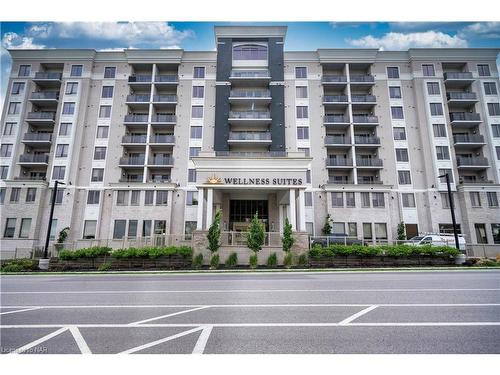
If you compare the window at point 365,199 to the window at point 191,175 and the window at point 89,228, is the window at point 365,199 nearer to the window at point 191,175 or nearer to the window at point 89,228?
the window at point 191,175

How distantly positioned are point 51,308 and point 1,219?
3171 cm

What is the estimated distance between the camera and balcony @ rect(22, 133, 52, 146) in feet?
107

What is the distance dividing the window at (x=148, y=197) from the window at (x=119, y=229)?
3185 millimetres

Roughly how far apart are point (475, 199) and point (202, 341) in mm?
36614

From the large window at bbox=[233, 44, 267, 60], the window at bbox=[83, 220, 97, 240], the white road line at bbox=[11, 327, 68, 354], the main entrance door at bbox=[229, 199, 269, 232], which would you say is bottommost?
the white road line at bbox=[11, 327, 68, 354]

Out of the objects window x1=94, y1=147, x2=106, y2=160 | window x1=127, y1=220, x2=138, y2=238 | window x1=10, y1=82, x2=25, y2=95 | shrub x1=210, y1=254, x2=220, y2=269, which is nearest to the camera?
shrub x1=210, y1=254, x2=220, y2=269

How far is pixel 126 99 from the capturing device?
3459 cm

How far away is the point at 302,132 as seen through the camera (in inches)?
1328

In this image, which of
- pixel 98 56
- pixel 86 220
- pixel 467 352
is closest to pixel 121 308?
pixel 467 352

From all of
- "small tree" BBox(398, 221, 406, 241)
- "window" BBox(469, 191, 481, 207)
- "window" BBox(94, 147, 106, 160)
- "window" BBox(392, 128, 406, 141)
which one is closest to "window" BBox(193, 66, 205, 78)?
"window" BBox(94, 147, 106, 160)

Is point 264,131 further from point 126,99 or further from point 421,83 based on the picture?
point 421,83

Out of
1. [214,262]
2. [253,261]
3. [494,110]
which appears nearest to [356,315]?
[253,261]

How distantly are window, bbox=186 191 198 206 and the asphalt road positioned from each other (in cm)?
2347

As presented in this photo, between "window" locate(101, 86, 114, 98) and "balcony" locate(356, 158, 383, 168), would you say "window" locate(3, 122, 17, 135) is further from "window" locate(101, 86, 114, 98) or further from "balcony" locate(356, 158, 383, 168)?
"balcony" locate(356, 158, 383, 168)
